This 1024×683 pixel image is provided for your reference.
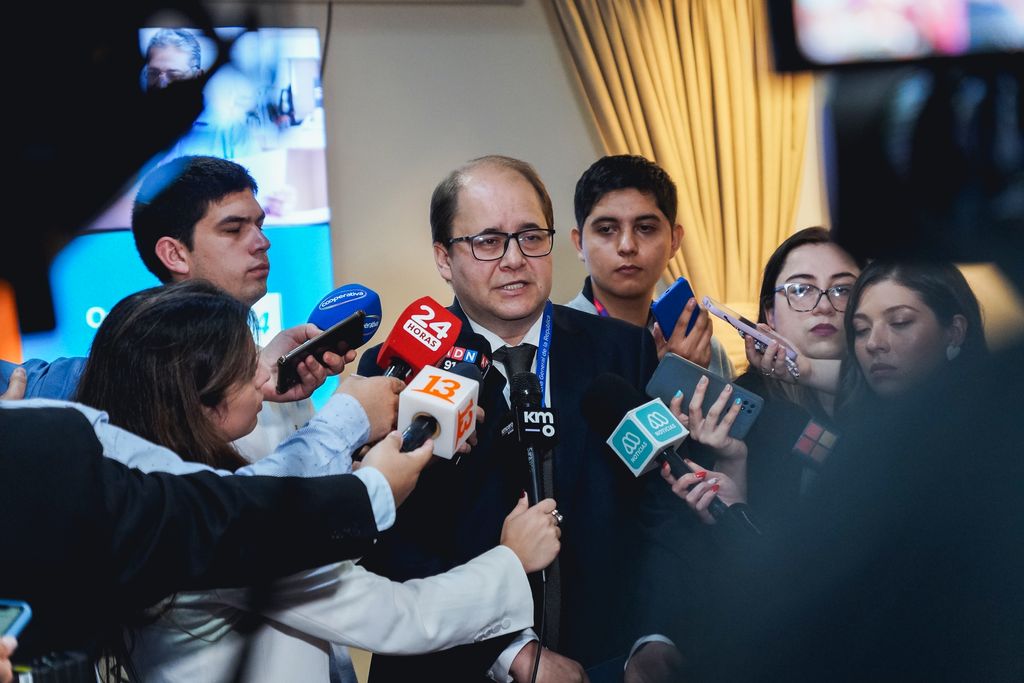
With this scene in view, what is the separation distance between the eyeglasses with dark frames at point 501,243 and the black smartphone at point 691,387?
325 millimetres

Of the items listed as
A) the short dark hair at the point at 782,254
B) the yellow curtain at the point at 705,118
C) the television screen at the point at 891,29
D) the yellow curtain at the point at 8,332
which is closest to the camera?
the television screen at the point at 891,29

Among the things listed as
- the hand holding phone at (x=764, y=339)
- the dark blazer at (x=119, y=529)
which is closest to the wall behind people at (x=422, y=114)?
the hand holding phone at (x=764, y=339)

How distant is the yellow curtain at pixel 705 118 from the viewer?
4.07 metres

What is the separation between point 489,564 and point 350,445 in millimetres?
285

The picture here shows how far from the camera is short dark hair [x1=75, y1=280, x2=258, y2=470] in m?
1.37

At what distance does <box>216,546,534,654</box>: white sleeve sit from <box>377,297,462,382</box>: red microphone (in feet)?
1.13

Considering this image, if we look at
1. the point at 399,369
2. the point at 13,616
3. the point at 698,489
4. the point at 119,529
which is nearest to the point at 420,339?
the point at 399,369

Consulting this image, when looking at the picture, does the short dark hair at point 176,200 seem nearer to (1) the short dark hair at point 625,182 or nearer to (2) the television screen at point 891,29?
(1) the short dark hair at point 625,182

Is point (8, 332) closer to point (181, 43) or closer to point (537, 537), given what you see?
point (181, 43)

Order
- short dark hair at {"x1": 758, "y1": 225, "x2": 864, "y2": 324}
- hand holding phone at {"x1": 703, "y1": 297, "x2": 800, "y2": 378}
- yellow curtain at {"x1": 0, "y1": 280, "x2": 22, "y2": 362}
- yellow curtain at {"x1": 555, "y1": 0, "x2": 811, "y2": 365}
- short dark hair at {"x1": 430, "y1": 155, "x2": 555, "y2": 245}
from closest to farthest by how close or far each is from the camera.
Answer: short dark hair at {"x1": 430, "y1": 155, "x2": 555, "y2": 245} → hand holding phone at {"x1": 703, "y1": 297, "x2": 800, "y2": 378} → short dark hair at {"x1": 758, "y1": 225, "x2": 864, "y2": 324} → yellow curtain at {"x1": 0, "y1": 280, "x2": 22, "y2": 362} → yellow curtain at {"x1": 555, "y1": 0, "x2": 811, "y2": 365}

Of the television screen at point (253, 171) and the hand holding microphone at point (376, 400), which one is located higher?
the television screen at point (253, 171)

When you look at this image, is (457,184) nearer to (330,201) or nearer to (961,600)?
(961,600)

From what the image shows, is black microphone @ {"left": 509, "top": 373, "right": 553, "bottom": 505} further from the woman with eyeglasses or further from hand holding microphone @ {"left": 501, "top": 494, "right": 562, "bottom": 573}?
the woman with eyeglasses

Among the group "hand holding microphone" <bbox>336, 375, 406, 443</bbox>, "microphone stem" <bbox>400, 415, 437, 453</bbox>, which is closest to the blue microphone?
"hand holding microphone" <bbox>336, 375, 406, 443</bbox>
